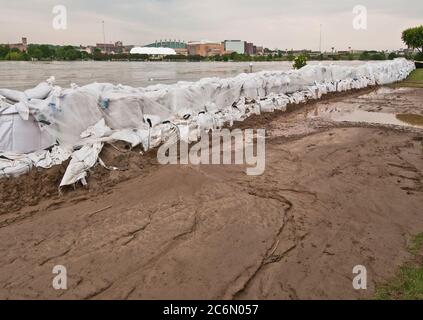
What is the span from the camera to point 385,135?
7098 mm

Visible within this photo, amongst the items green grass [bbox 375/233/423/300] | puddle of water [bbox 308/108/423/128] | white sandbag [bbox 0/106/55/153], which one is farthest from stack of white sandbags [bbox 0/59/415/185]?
green grass [bbox 375/233/423/300]

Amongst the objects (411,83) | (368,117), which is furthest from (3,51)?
(411,83)

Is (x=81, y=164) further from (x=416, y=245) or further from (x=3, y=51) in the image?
(x=3, y=51)

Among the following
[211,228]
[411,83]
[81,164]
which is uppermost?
[411,83]

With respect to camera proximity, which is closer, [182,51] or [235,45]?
[182,51]

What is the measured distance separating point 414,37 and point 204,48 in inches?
1178

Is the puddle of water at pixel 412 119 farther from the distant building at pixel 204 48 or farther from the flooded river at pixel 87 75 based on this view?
the distant building at pixel 204 48

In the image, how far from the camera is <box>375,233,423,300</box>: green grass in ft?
8.17

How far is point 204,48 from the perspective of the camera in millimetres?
55719

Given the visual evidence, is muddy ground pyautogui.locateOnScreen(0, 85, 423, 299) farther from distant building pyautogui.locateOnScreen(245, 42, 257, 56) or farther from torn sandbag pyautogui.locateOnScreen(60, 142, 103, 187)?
distant building pyautogui.locateOnScreen(245, 42, 257, 56)

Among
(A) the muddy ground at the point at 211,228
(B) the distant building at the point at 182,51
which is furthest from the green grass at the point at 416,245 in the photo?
(B) the distant building at the point at 182,51

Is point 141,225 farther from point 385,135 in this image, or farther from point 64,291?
point 385,135
